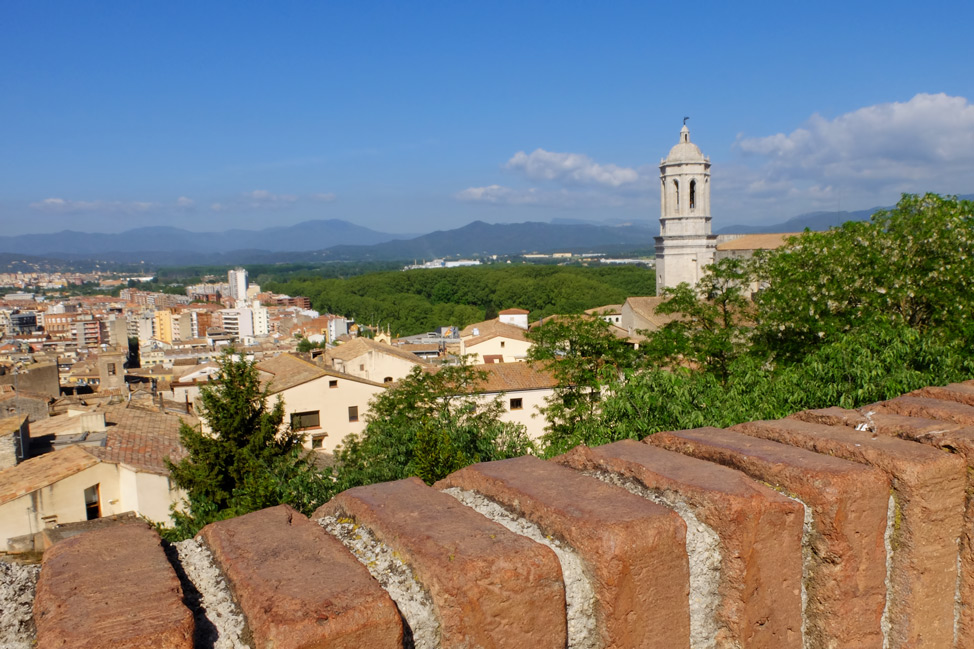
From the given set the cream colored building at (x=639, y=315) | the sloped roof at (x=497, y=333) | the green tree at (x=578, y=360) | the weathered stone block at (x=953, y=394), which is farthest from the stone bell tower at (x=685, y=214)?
the weathered stone block at (x=953, y=394)

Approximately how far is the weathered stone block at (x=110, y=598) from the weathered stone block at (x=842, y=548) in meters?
1.75

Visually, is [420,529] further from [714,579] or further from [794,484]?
[794,484]

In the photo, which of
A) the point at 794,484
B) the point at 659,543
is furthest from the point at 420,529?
the point at 794,484

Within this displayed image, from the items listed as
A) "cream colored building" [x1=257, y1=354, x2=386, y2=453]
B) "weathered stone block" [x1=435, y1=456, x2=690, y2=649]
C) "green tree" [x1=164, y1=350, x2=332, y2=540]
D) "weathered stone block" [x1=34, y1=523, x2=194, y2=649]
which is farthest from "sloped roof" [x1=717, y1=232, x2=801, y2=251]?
"weathered stone block" [x1=34, y1=523, x2=194, y2=649]

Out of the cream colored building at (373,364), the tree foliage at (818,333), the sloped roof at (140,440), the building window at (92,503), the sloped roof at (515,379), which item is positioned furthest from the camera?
the cream colored building at (373,364)

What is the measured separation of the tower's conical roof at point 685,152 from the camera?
47625mm

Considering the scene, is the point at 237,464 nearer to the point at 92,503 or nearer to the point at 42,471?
the point at 92,503

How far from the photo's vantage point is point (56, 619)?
1537 millimetres

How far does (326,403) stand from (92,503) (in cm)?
1043

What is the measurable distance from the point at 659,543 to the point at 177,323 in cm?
12153

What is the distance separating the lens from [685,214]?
47938 millimetres

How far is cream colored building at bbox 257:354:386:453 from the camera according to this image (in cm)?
2417

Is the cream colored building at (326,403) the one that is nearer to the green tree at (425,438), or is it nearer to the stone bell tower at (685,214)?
Answer: the green tree at (425,438)

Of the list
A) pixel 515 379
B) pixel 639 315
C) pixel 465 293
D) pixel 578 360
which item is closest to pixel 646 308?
pixel 639 315
